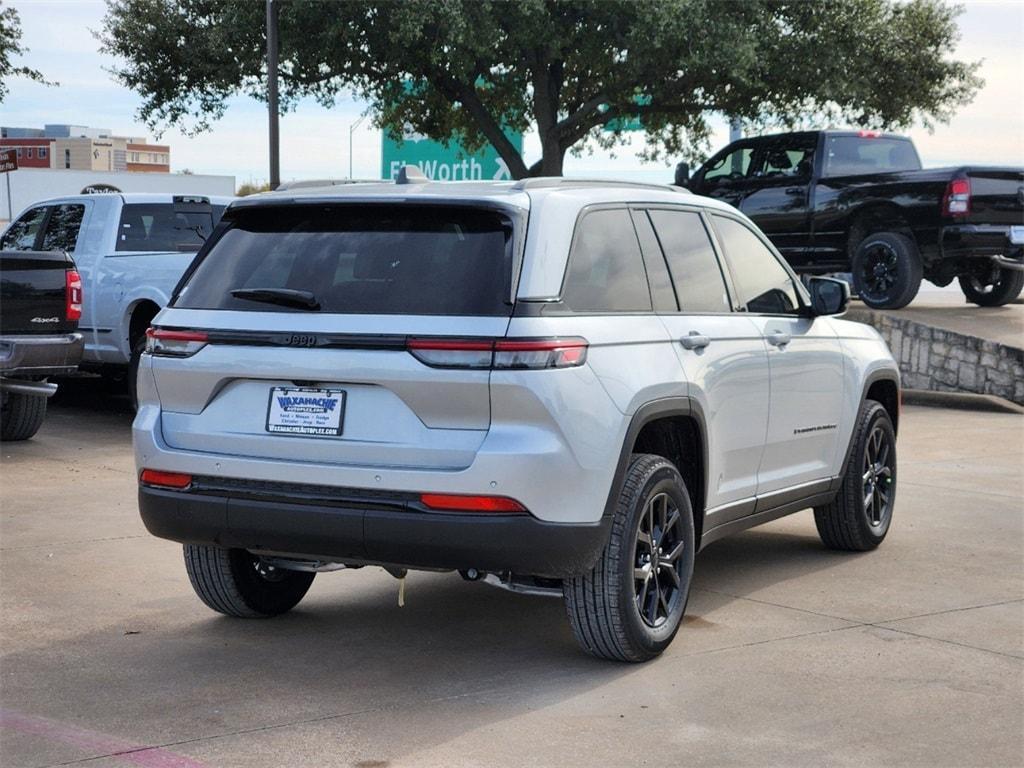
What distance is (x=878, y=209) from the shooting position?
1712cm

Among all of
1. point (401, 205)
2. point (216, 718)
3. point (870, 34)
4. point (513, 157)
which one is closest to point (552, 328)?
point (401, 205)

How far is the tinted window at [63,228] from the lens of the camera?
13578 millimetres

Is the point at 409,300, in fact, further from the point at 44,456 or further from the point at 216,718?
the point at 44,456

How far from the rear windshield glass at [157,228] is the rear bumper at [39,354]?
2.21 meters

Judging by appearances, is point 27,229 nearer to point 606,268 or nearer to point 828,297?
point 828,297

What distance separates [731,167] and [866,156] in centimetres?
181

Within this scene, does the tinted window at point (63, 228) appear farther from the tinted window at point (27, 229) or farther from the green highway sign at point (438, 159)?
the green highway sign at point (438, 159)

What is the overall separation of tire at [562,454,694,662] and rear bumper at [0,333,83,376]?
6652 mm

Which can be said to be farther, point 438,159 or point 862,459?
point 438,159

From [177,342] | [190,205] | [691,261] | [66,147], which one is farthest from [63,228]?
[66,147]

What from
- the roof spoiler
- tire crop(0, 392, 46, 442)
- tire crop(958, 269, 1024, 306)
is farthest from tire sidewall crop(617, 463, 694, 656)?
tire crop(958, 269, 1024, 306)

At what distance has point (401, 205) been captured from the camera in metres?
5.41

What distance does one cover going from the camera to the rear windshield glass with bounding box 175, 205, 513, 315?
205 inches

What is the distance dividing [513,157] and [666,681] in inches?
969
